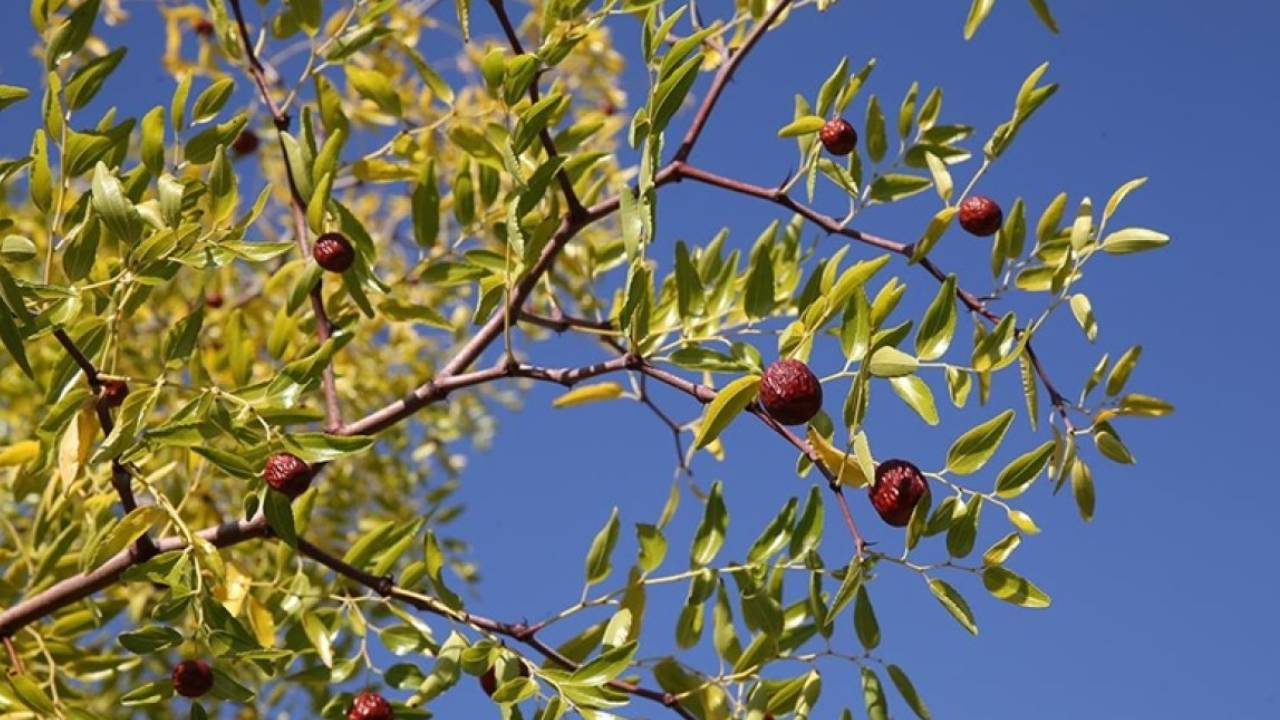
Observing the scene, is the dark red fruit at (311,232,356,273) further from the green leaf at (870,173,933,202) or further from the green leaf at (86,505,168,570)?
the green leaf at (870,173,933,202)

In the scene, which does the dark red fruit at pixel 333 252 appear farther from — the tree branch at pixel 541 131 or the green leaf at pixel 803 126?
the green leaf at pixel 803 126

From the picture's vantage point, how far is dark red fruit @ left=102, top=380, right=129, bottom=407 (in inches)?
65.9

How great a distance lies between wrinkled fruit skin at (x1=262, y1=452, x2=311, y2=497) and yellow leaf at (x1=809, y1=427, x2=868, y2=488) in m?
0.55

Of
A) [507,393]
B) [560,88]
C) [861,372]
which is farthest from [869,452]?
[507,393]

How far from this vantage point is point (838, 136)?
1830 millimetres

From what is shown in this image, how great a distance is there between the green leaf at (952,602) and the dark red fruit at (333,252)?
832 millimetres

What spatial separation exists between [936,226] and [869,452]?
0.46 metres

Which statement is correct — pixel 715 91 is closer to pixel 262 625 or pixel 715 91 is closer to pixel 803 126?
pixel 803 126

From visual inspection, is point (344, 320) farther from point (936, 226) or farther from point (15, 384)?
point (15, 384)

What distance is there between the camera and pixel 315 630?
6.36ft

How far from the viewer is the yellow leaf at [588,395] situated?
2006 millimetres

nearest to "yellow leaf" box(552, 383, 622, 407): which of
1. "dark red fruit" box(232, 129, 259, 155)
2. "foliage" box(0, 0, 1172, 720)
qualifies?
"foliage" box(0, 0, 1172, 720)

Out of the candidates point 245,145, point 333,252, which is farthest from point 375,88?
point 245,145

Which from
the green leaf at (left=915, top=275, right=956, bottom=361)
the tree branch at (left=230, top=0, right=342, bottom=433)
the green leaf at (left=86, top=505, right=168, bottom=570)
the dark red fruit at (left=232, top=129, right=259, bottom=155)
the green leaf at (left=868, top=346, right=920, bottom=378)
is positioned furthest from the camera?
the dark red fruit at (left=232, top=129, right=259, bottom=155)
